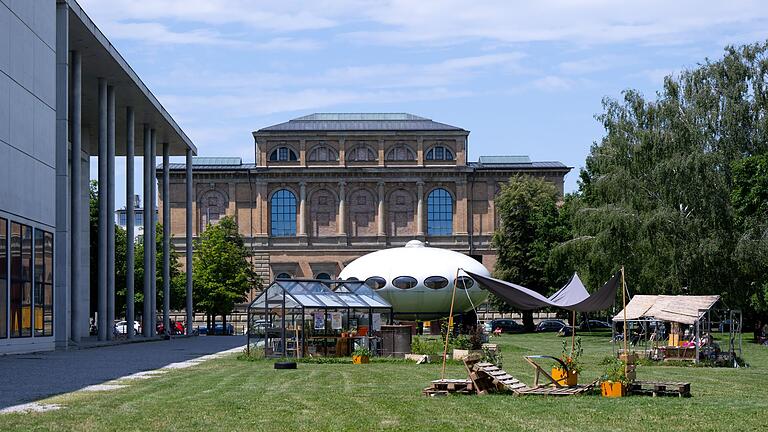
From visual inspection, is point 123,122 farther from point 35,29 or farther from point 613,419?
point 613,419

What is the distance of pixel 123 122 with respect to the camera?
232ft

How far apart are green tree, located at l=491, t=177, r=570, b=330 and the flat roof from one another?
93.7 feet

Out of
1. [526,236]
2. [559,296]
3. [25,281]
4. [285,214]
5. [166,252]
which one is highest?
[285,214]

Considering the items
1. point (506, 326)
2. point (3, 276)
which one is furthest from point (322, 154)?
point (3, 276)

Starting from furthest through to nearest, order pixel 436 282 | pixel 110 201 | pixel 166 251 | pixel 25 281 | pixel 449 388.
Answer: pixel 436 282, pixel 166 251, pixel 110 201, pixel 25 281, pixel 449 388

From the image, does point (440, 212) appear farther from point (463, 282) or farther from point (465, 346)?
point (465, 346)

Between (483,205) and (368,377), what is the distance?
309ft

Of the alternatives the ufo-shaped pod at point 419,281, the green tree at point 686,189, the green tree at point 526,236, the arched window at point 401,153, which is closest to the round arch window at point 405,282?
the ufo-shaped pod at point 419,281

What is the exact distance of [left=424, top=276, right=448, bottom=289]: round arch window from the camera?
247ft

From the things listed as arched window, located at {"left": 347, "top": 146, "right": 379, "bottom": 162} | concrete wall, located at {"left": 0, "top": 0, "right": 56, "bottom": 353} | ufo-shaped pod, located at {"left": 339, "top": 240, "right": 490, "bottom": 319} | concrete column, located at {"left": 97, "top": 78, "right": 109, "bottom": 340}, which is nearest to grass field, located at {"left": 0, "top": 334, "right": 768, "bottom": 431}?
concrete wall, located at {"left": 0, "top": 0, "right": 56, "bottom": 353}

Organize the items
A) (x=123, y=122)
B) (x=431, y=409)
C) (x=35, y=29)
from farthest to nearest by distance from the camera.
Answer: (x=123, y=122)
(x=35, y=29)
(x=431, y=409)

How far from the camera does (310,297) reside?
139 feet

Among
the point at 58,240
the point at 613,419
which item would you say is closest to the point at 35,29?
the point at 58,240

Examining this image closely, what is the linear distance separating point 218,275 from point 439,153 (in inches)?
1340
